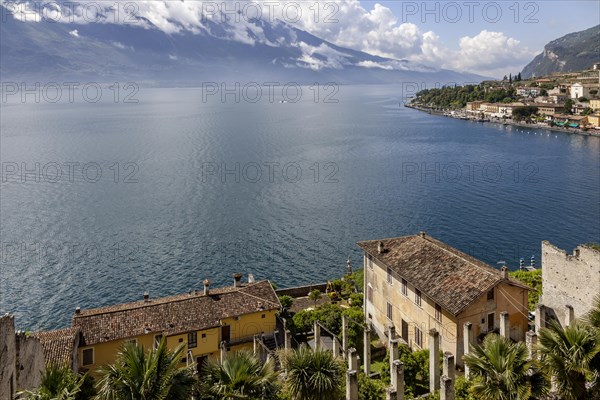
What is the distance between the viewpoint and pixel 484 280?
2936 cm

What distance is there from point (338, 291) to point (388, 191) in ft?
159

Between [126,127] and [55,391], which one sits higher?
[126,127]

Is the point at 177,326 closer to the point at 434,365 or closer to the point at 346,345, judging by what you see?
the point at 346,345

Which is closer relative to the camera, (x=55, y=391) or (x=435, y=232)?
(x=55, y=391)

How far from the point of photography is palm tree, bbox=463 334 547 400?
16344 mm

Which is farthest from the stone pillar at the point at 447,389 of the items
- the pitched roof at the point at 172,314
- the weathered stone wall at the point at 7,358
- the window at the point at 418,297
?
the weathered stone wall at the point at 7,358

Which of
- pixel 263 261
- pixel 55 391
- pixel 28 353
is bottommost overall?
pixel 263 261

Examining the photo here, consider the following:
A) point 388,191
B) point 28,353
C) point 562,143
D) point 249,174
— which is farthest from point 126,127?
point 28,353

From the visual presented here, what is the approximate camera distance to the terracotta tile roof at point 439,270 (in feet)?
95.0

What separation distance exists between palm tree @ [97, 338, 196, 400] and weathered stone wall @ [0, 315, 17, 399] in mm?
6101

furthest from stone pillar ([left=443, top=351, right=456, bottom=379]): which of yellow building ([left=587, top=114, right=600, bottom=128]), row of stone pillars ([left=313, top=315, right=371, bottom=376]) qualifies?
yellow building ([left=587, top=114, right=600, bottom=128])

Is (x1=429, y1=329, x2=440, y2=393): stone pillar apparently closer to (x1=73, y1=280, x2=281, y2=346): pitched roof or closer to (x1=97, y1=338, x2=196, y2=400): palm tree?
(x1=73, y1=280, x2=281, y2=346): pitched roof

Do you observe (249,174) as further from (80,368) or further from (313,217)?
(80,368)

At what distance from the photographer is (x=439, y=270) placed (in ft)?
104
